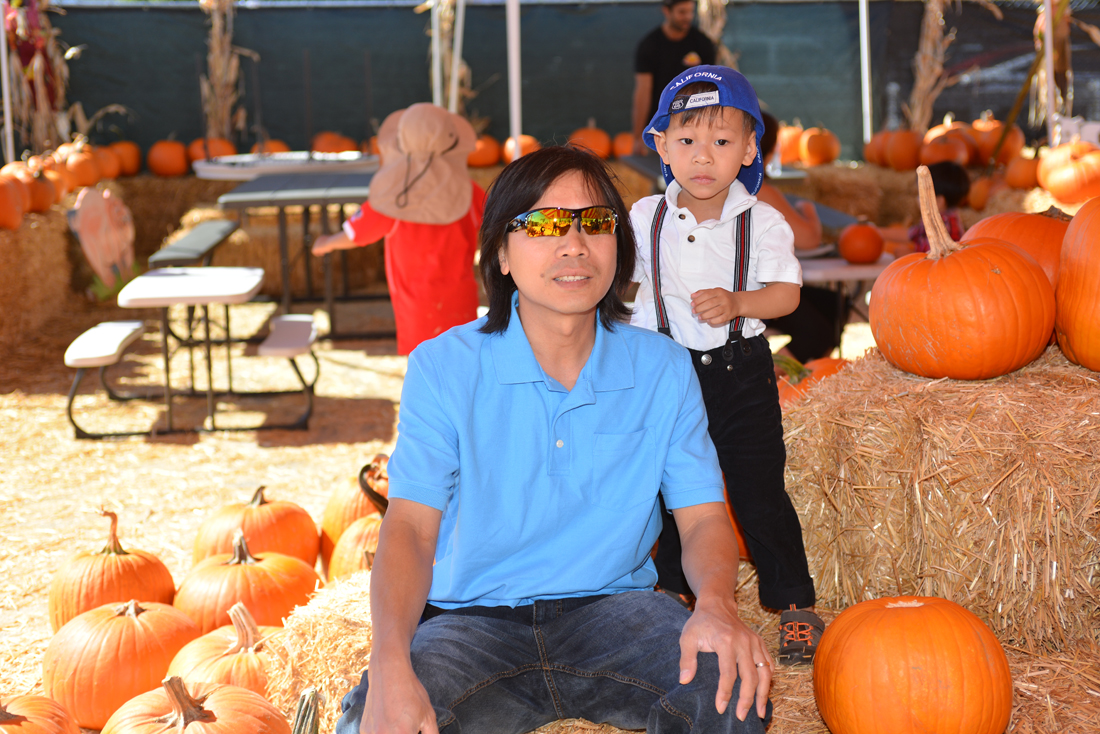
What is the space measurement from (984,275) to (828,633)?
1.05 m

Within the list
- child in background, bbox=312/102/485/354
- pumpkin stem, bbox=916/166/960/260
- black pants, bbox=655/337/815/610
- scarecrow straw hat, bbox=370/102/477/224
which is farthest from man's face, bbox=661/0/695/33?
black pants, bbox=655/337/815/610

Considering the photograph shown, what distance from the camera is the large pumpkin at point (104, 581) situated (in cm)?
290

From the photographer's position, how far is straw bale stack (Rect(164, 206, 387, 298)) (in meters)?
8.34

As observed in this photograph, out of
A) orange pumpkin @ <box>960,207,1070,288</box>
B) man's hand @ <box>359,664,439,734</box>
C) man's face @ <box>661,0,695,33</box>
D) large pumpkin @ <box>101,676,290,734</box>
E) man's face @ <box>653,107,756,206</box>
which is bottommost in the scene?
large pumpkin @ <box>101,676,290,734</box>

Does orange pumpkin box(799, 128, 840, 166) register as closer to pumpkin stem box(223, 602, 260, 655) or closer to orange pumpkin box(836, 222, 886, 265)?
orange pumpkin box(836, 222, 886, 265)

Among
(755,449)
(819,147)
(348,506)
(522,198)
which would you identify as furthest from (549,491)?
(819,147)

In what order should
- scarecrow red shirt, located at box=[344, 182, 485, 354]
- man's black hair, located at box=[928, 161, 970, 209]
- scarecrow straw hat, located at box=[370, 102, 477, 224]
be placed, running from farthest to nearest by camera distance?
man's black hair, located at box=[928, 161, 970, 209], scarecrow red shirt, located at box=[344, 182, 485, 354], scarecrow straw hat, located at box=[370, 102, 477, 224]

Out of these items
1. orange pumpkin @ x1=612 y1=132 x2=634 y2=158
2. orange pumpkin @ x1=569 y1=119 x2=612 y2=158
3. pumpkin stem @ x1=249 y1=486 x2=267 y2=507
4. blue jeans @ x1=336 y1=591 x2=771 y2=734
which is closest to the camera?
blue jeans @ x1=336 y1=591 x2=771 y2=734

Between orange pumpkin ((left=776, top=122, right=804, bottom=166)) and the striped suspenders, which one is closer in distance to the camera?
the striped suspenders

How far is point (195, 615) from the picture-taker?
2.88 m

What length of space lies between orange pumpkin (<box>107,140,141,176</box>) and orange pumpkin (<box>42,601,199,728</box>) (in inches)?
361

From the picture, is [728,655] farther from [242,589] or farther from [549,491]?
[242,589]

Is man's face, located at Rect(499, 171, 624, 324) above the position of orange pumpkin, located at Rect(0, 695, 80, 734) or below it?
above

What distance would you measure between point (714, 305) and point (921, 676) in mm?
933
